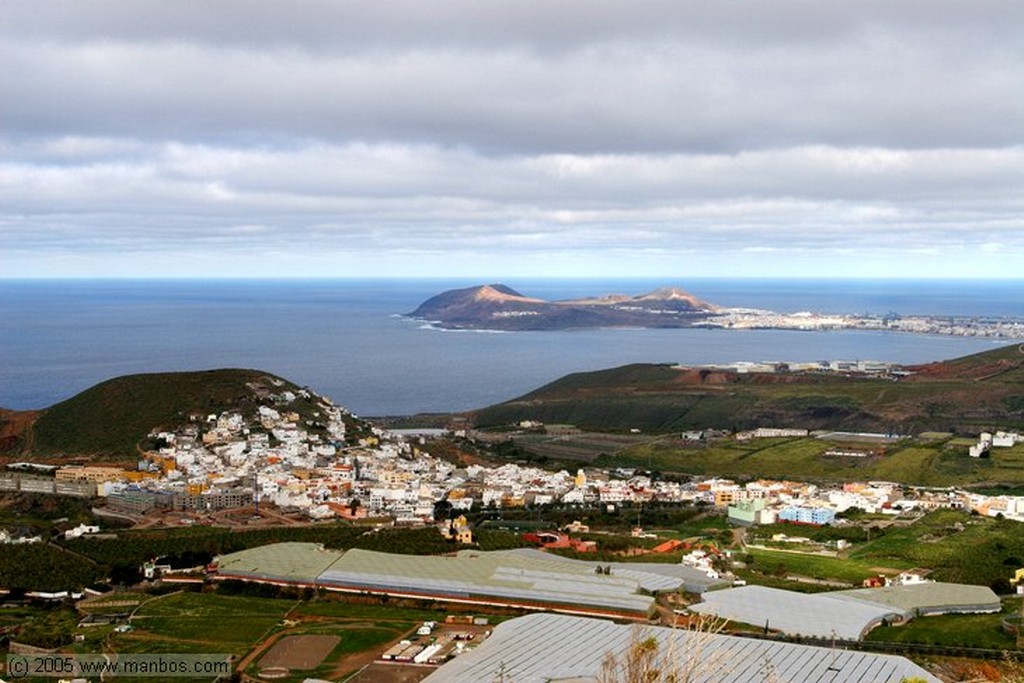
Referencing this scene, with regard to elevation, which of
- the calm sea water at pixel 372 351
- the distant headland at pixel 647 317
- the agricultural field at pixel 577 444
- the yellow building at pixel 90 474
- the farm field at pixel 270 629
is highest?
the distant headland at pixel 647 317

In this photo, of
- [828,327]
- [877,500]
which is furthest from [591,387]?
[828,327]

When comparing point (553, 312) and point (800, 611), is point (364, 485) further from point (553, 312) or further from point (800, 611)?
point (553, 312)

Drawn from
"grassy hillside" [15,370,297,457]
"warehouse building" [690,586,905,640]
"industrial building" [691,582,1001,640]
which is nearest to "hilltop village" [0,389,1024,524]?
"grassy hillside" [15,370,297,457]

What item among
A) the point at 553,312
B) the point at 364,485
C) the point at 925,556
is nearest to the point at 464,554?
the point at 364,485

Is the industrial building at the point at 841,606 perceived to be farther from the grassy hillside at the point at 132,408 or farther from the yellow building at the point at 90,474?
the grassy hillside at the point at 132,408

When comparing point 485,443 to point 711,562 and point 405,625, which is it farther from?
point 405,625

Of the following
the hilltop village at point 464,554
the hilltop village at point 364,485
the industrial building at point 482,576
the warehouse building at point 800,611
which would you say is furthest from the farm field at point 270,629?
the hilltop village at point 364,485

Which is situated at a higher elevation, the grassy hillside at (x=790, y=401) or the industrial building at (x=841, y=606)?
the grassy hillside at (x=790, y=401)
